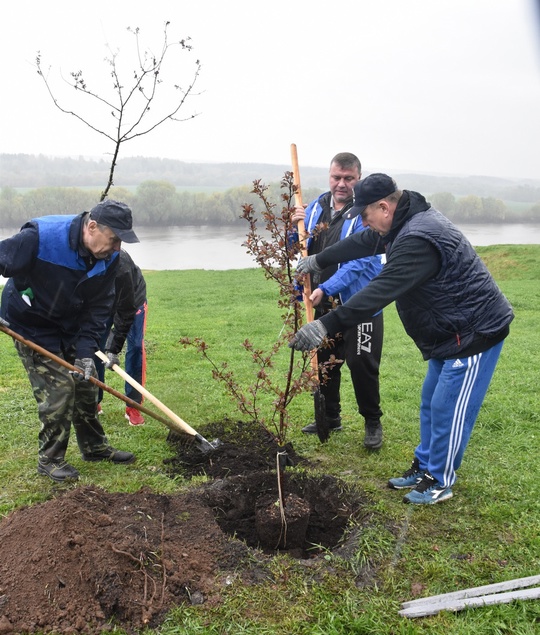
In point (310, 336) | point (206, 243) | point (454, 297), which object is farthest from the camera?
point (206, 243)

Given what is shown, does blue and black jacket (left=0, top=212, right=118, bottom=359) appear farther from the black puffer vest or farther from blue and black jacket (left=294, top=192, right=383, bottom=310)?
the black puffer vest

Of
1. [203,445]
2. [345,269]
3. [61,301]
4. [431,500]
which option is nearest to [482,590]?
[431,500]

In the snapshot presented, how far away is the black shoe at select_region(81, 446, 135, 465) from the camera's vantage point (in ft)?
16.4

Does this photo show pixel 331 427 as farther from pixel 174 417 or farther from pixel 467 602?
pixel 467 602

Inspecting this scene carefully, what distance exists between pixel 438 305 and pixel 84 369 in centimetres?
261

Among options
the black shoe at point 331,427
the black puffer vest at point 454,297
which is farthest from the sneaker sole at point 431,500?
the black shoe at point 331,427

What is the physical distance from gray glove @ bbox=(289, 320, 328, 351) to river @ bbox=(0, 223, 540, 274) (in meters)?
22.9

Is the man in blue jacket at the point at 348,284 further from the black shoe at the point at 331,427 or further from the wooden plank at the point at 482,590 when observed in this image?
the wooden plank at the point at 482,590

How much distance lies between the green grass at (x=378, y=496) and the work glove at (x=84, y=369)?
0.84 metres

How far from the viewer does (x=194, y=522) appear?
3785 mm

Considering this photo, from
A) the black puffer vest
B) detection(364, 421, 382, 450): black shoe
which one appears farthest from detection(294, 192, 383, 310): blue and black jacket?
detection(364, 421, 382, 450): black shoe

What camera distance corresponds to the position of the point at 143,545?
3.40 m

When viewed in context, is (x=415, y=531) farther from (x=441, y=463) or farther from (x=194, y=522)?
(x=194, y=522)

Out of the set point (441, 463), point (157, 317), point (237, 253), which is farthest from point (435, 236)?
point (237, 253)
